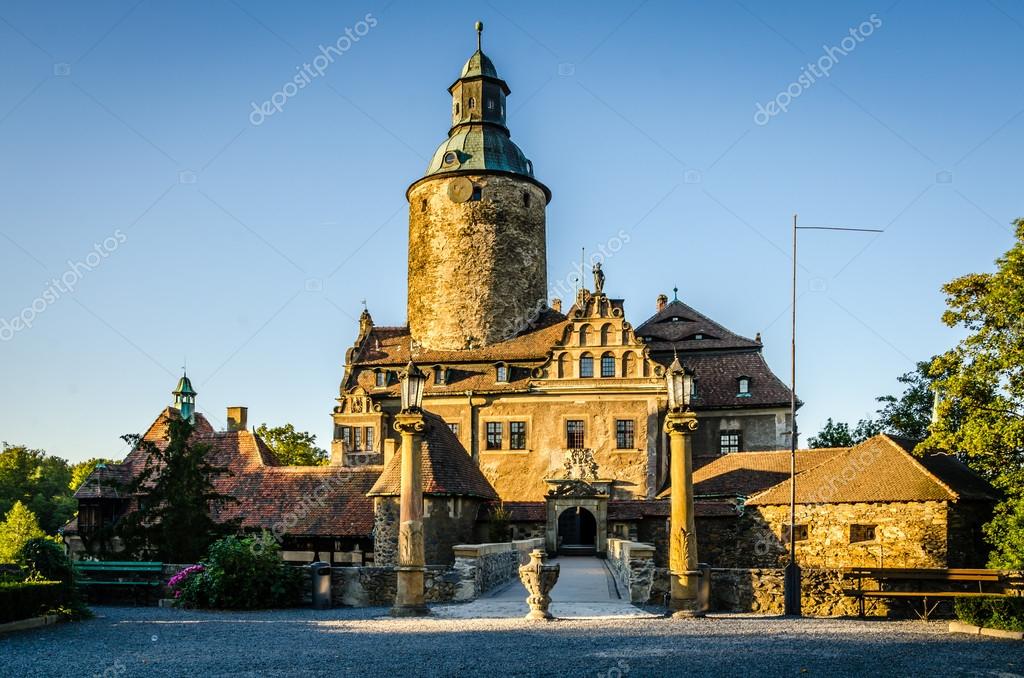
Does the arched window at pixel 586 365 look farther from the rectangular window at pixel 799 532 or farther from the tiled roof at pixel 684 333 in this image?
the rectangular window at pixel 799 532

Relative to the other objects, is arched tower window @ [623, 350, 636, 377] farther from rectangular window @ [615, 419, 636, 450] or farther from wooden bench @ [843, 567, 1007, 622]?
wooden bench @ [843, 567, 1007, 622]

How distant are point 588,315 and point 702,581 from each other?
21769 millimetres

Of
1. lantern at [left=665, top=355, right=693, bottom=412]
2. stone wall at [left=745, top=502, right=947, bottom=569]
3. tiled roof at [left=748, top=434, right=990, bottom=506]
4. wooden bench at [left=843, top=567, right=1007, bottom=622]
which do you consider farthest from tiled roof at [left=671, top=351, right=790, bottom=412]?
lantern at [left=665, top=355, right=693, bottom=412]

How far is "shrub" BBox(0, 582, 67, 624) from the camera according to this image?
17062mm

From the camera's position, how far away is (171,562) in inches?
1053

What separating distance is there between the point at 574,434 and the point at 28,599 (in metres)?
24.8

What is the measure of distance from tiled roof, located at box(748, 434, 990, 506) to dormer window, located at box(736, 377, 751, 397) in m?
8.86

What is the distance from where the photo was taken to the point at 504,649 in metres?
13.6

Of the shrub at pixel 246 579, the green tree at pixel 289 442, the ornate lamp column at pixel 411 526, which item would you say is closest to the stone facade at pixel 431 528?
the shrub at pixel 246 579

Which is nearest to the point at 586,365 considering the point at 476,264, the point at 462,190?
the point at 476,264

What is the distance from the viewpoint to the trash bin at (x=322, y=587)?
22.1 meters

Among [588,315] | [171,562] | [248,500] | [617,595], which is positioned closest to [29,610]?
[171,562]

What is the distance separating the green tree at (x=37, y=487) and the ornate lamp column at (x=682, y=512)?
208ft

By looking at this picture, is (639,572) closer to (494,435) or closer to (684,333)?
(494,435)
